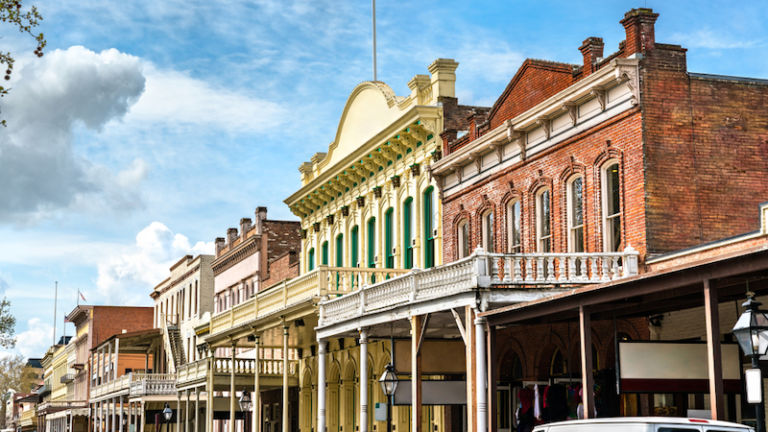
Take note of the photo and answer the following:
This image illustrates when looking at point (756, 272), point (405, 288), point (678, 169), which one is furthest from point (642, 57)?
point (756, 272)

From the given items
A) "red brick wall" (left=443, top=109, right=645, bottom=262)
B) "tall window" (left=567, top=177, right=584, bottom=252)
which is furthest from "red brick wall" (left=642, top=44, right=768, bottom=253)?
"tall window" (left=567, top=177, right=584, bottom=252)

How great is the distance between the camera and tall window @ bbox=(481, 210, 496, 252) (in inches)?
1127

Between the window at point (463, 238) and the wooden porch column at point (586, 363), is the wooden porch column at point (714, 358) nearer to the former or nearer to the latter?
the wooden porch column at point (586, 363)

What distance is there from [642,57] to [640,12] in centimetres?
91

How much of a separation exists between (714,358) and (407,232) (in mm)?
19846

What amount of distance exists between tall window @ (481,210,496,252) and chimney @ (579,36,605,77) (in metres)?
5.75

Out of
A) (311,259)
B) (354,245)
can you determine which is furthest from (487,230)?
(311,259)

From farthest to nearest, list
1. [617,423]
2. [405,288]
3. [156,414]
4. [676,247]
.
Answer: [156,414], [405,288], [676,247], [617,423]

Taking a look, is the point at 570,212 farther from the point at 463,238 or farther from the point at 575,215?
the point at 463,238

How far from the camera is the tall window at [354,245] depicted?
126ft

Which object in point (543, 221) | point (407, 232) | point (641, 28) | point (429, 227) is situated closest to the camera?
point (641, 28)

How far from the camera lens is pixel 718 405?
46.4ft

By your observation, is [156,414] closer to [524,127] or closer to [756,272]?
[524,127]

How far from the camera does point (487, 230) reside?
2884 cm
